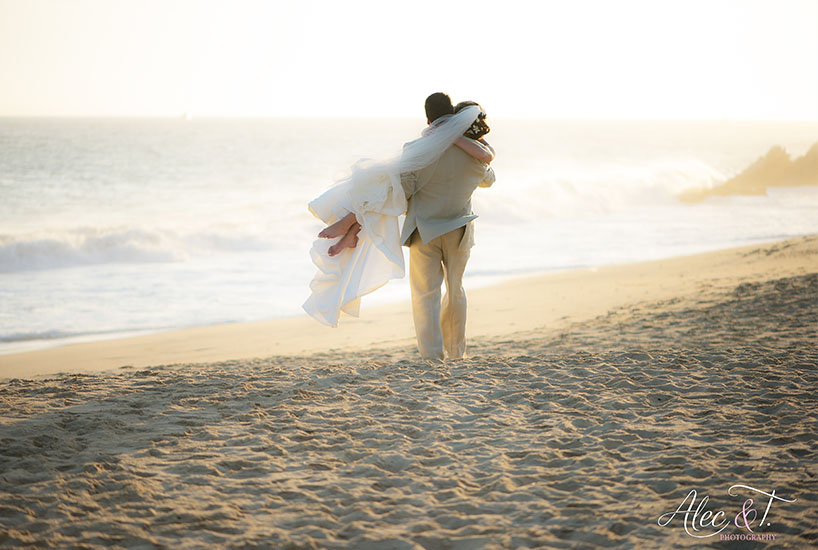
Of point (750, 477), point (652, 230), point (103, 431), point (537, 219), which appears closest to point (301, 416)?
point (103, 431)

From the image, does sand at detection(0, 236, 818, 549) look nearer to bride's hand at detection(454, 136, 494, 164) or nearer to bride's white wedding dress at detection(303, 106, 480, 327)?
bride's white wedding dress at detection(303, 106, 480, 327)

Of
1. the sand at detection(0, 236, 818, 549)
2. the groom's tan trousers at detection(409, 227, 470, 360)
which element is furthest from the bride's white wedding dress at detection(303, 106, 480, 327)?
the sand at detection(0, 236, 818, 549)

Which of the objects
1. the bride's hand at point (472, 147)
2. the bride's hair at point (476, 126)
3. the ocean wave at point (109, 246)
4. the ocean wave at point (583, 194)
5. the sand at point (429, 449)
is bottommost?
the sand at point (429, 449)

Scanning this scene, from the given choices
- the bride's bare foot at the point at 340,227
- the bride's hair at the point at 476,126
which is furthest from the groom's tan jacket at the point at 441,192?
the bride's bare foot at the point at 340,227

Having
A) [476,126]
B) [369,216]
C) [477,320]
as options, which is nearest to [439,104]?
[476,126]

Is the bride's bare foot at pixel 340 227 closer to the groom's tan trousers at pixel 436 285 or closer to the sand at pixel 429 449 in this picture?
the groom's tan trousers at pixel 436 285

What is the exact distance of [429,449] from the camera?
3.83m

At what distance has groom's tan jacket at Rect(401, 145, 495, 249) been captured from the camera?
16.7 ft

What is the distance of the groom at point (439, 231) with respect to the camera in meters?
5.10

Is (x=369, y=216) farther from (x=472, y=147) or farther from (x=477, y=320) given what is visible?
(x=477, y=320)

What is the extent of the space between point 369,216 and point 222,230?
14.0 meters

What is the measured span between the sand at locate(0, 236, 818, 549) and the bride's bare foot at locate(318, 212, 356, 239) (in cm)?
106

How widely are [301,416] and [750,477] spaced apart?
2.48 metres

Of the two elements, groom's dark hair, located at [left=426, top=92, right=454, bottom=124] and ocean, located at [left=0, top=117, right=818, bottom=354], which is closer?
groom's dark hair, located at [left=426, top=92, right=454, bottom=124]
